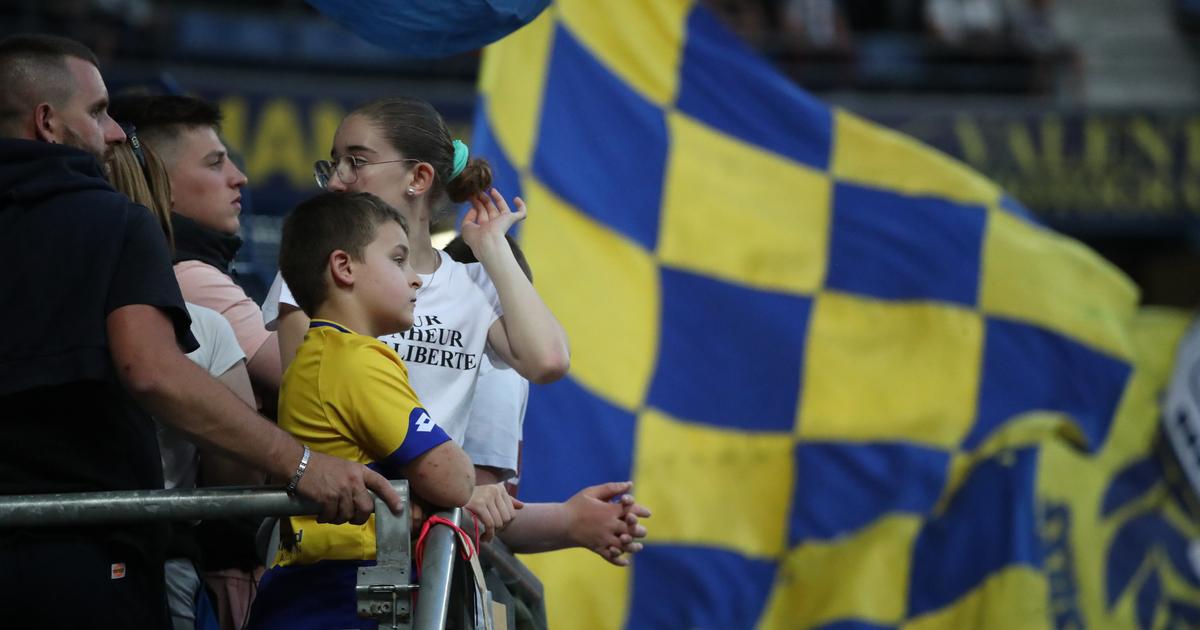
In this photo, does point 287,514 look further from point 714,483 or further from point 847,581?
point 847,581

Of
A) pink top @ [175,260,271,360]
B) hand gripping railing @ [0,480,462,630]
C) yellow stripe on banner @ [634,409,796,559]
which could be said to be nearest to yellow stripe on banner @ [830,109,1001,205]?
yellow stripe on banner @ [634,409,796,559]

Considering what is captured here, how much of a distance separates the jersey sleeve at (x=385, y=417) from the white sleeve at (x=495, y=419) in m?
0.49

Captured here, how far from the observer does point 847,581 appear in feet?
14.1

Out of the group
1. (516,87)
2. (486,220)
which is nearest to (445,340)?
(486,220)

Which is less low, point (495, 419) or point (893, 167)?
point (893, 167)

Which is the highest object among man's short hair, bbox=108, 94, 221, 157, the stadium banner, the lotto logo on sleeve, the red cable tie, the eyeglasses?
the stadium banner

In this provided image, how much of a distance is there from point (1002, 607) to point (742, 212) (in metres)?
1.31

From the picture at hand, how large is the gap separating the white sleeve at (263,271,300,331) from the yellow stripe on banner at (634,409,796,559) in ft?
6.42

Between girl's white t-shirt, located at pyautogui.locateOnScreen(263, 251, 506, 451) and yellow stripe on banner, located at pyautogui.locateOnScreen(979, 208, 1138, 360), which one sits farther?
yellow stripe on banner, located at pyautogui.locateOnScreen(979, 208, 1138, 360)

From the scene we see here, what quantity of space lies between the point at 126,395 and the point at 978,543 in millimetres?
2886

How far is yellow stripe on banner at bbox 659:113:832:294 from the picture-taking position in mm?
4547

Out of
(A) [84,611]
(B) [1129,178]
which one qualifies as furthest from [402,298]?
(B) [1129,178]

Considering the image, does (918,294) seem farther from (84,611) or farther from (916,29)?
(916,29)

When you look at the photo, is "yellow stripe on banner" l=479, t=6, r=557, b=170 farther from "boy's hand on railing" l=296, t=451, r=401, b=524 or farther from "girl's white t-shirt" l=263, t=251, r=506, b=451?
"boy's hand on railing" l=296, t=451, r=401, b=524
